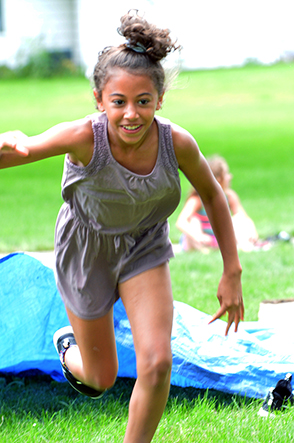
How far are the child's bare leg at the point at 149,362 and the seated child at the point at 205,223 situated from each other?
480 centimetres

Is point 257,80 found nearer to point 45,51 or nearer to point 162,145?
point 45,51

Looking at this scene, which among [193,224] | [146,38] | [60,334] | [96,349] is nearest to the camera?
[146,38]

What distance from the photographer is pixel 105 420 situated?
293cm

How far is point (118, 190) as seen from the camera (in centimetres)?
258

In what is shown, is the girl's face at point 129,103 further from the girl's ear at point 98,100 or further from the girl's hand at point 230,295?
the girl's hand at point 230,295

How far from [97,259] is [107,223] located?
7.0 inches

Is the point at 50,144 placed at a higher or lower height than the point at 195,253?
higher

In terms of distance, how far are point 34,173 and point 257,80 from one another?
24165 millimetres

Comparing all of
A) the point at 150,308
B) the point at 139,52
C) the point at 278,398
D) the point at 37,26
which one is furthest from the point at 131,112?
the point at 37,26

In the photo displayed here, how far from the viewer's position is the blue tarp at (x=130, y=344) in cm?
316

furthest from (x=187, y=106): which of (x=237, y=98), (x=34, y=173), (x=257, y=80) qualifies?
(x=34, y=173)

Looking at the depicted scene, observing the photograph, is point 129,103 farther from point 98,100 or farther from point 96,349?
point 96,349

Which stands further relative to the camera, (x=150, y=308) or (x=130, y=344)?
(x=130, y=344)

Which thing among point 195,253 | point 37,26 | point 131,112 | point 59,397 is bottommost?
point 37,26
